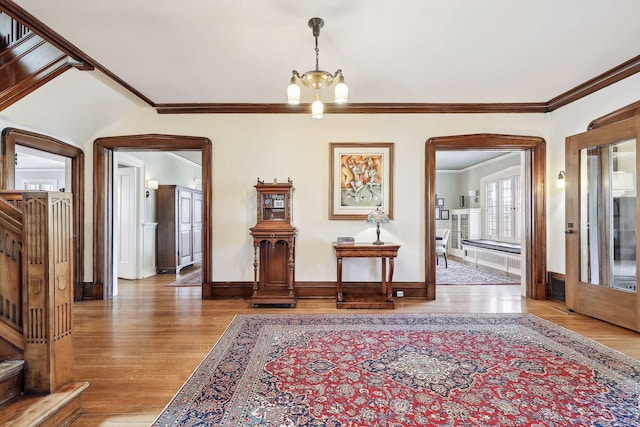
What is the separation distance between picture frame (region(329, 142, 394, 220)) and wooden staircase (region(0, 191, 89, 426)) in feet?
10.3

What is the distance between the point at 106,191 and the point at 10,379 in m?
3.36

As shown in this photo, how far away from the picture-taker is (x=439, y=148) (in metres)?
4.52

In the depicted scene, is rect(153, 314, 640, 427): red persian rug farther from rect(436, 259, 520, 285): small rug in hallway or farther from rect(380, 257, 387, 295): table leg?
rect(436, 259, 520, 285): small rug in hallway

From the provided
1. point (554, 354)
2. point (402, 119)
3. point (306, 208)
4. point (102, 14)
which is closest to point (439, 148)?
point (402, 119)

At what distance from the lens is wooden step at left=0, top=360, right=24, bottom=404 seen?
168 centimetres

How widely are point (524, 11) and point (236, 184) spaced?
3.54 m

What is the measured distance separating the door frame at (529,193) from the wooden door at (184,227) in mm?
4778

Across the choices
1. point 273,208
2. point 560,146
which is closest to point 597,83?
point 560,146

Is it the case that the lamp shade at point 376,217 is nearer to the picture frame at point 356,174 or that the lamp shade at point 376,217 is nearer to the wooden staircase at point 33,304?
the picture frame at point 356,174

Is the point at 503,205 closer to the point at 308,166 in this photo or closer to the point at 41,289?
the point at 308,166

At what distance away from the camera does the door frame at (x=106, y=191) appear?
4.44 meters

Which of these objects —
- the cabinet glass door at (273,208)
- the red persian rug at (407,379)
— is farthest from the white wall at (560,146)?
the cabinet glass door at (273,208)

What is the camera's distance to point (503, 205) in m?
7.67

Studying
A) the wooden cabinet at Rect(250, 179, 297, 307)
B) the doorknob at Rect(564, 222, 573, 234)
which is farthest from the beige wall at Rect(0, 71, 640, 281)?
the doorknob at Rect(564, 222, 573, 234)
